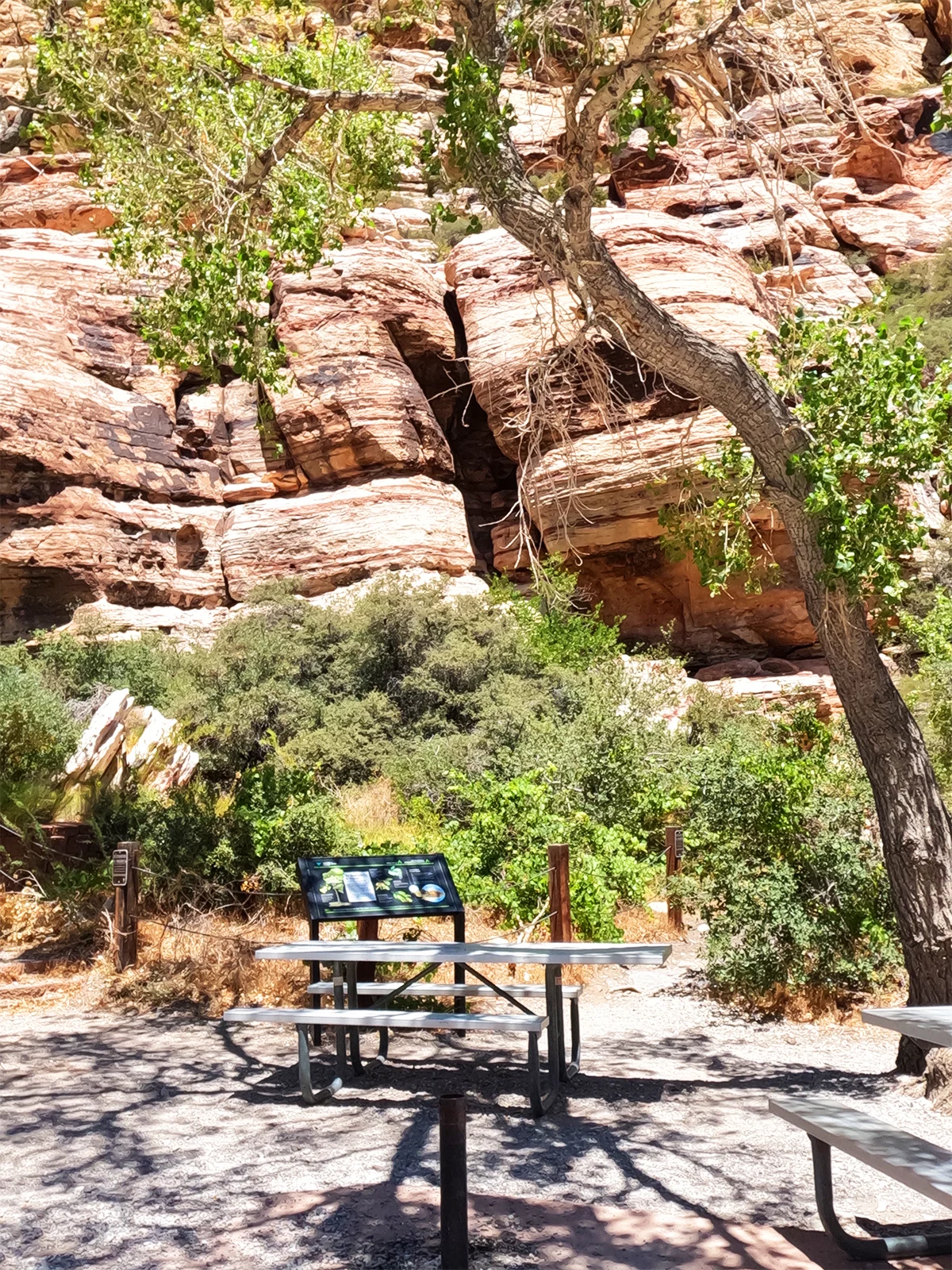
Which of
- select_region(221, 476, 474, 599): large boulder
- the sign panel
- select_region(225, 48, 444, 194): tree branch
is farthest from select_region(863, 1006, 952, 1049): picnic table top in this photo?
select_region(221, 476, 474, 599): large boulder

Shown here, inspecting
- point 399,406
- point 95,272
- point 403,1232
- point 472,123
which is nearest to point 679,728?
point 399,406

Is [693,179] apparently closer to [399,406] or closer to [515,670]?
[399,406]

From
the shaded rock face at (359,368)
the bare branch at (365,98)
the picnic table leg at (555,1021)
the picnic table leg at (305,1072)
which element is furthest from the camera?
the shaded rock face at (359,368)

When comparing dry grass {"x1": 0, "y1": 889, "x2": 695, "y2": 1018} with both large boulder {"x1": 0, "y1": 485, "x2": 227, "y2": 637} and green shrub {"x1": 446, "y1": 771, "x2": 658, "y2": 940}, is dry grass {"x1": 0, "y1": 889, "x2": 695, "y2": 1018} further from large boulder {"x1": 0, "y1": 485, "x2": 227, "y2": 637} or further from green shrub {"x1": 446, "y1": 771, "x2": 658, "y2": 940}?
large boulder {"x1": 0, "y1": 485, "x2": 227, "y2": 637}

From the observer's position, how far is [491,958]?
4.99m

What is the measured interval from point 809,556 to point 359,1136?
11.5 ft

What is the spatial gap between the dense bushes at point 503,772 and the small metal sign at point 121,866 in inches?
46.6

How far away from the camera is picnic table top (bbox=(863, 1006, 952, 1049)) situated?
297 cm

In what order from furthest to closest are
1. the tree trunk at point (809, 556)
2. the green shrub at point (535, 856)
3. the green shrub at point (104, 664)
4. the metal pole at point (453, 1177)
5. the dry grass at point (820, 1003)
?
1. the green shrub at point (104, 664)
2. the green shrub at point (535, 856)
3. the dry grass at point (820, 1003)
4. the tree trunk at point (809, 556)
5. the metal pole at point (453, 1177)

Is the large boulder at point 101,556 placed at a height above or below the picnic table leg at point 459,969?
above

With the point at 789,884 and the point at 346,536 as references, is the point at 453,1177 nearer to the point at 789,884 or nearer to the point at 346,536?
the point at 789,884

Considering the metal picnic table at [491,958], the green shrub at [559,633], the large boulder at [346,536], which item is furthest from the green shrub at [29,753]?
the large boulder at [346,536]

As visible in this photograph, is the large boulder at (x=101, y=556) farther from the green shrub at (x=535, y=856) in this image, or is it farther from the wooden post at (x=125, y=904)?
the wooden post at (x=125, y=904)

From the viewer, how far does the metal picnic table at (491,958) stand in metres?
4.78
